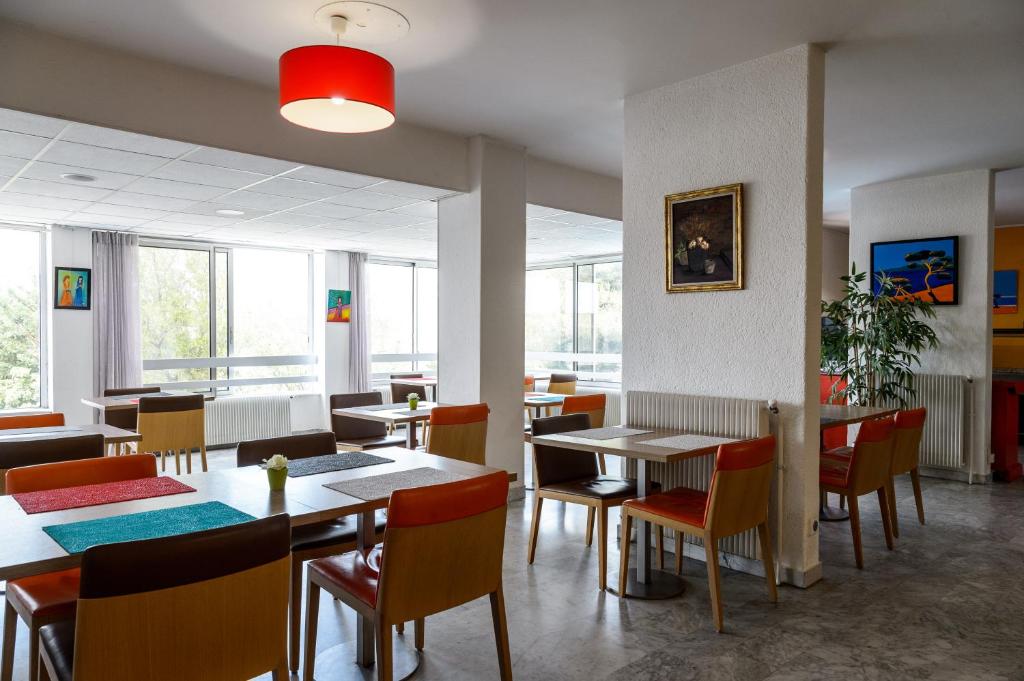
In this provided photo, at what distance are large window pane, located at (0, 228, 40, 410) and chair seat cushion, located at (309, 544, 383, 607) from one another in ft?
20.4

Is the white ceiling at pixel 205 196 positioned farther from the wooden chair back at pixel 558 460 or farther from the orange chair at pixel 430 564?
the orange chair at pixel 430 564

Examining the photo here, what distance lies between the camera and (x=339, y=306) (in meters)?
9.21

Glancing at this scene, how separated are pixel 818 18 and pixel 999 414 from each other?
4907 millimetres

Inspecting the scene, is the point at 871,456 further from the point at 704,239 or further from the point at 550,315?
the point at 550,315

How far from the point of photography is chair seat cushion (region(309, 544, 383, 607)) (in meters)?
2.22

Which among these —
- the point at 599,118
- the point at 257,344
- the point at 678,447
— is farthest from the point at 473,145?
the point at 257,344

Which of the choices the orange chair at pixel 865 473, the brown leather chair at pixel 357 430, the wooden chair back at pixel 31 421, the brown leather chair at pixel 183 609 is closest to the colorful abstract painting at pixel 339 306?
the brown leather chair at pixel 357 430

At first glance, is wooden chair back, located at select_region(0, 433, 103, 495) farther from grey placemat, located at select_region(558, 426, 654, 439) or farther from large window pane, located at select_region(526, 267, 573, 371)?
large window pane, located at select_region(526, 267, 573, 371)

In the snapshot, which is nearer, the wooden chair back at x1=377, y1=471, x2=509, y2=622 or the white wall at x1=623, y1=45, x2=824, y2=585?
the wooden chair back at x1=377, y1=471, x2=509, y2=622

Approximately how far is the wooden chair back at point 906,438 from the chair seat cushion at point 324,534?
10.9 feet

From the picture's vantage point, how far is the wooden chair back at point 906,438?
4.32 meters

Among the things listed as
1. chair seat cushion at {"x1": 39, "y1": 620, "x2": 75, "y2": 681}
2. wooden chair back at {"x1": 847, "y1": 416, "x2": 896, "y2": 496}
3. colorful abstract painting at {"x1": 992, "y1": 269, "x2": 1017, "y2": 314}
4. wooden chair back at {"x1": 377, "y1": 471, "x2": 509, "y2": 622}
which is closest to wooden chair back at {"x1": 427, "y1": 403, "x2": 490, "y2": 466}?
wooden chair back at {"x1": 377, "y1": 471, "x2": 509, "y2": 622}

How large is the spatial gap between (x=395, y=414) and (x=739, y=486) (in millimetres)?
2694

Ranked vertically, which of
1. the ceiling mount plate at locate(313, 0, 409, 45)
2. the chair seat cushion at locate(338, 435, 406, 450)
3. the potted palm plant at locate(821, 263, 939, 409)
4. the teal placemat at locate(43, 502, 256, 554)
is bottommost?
the chair seat cushion at locate(338, 435, 406, 450)
